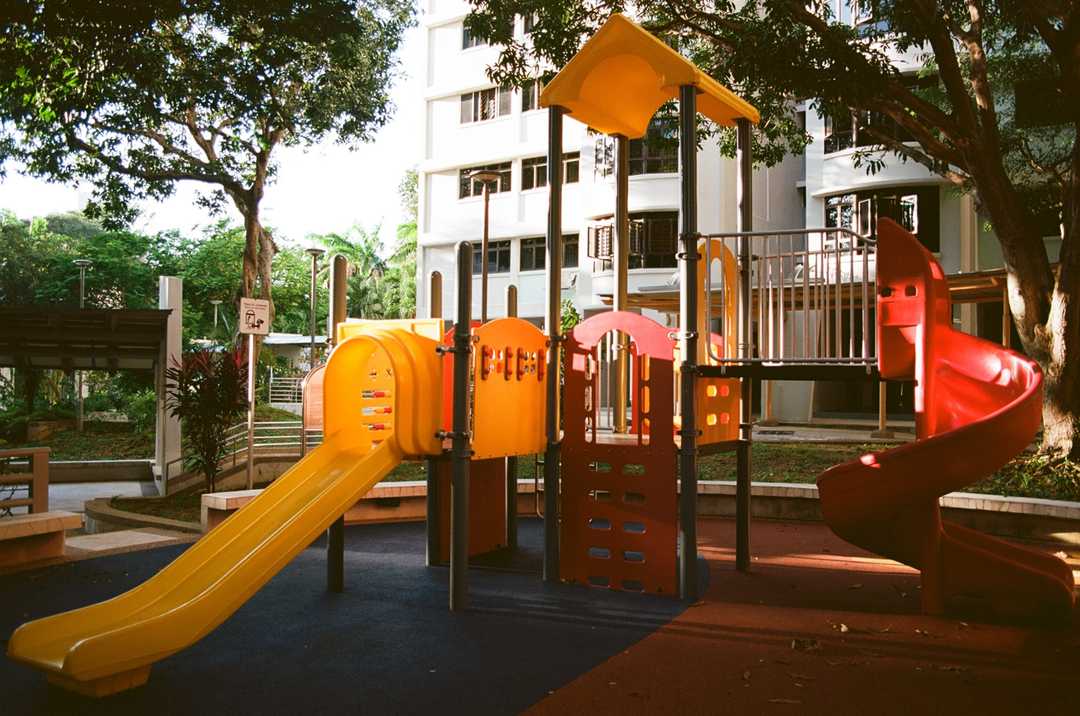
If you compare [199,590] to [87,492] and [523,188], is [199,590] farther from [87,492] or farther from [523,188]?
[523,188]

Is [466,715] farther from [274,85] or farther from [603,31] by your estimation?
[274,85]

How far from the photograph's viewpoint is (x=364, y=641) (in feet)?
18.1

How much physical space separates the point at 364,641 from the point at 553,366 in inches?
110

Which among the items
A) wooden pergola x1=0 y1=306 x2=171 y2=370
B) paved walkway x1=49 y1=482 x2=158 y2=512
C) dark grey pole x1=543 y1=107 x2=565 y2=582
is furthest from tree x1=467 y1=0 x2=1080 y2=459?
paved walkway x1=49 y1=482 x2=158 y2=512

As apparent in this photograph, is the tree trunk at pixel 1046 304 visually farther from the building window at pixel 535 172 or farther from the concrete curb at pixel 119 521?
the building window at pixel 535 172

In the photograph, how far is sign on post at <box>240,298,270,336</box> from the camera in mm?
11992

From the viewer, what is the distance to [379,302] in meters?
51.3

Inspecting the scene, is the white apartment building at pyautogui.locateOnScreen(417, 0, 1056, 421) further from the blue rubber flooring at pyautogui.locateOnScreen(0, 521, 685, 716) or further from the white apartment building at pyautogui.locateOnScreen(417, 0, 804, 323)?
the blue rubber flooring at pyautogui.locateOnScreen(0, 521, 685, 716)

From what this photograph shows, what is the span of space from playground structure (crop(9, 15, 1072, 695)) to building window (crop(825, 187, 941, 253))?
1631 centimetres

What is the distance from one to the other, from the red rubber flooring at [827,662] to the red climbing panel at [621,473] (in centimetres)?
62

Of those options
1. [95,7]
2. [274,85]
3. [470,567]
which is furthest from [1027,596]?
[274,85]

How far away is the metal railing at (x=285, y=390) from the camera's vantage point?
107ft

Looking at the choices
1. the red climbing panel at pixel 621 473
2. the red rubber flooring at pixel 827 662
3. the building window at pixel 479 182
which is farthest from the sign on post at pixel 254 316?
the building window at pixel 479 182

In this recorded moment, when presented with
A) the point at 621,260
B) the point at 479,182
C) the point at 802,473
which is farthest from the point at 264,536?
the point at 479,182
